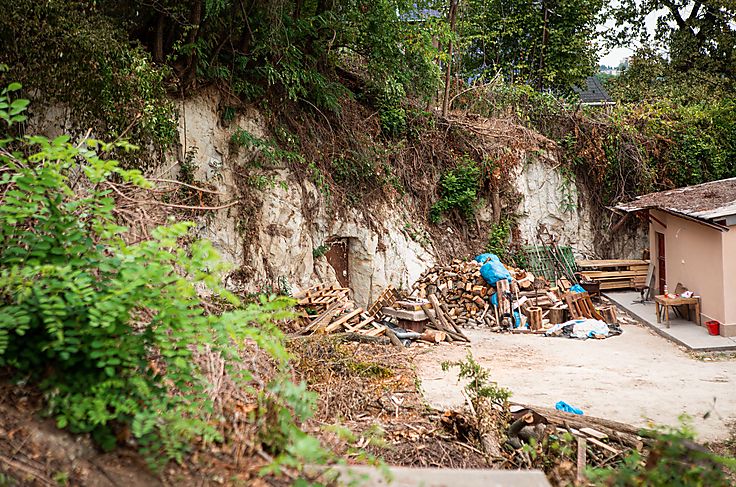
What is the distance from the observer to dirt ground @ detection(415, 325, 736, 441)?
984 centimetres

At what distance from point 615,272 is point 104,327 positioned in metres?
18.8

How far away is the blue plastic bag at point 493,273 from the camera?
17.0 metres

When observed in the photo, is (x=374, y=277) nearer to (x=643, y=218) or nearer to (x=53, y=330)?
(x=643, y=218)

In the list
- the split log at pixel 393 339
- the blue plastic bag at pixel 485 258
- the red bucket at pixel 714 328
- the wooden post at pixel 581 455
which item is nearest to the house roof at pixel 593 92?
the blue plastic bag at pixel 485 258

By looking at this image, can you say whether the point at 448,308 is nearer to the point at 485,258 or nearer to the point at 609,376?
the point at 485,258

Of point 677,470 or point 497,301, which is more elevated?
point 497,301

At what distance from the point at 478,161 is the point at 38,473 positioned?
18008 mm

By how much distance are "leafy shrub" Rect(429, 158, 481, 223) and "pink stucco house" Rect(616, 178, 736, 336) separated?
4277mm

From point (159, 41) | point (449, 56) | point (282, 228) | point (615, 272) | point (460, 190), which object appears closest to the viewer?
point (159, 41)

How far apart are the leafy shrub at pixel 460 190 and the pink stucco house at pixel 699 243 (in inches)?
168

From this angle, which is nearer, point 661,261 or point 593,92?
point 661,261

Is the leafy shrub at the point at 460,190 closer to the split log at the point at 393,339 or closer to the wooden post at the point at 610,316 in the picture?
the wooden post at the point at 610,316

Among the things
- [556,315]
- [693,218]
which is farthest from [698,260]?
[556,315]

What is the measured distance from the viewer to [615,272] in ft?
67.3
